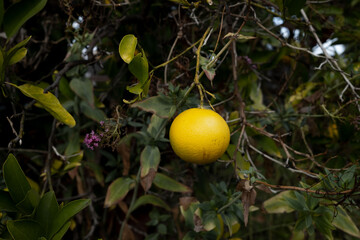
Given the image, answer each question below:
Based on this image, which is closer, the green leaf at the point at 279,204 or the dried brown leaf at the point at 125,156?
the green leaf at the point at 279,204

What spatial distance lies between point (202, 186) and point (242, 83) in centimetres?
54

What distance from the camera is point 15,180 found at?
0.78 meters

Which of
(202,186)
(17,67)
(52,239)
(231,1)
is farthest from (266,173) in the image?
(17,67)

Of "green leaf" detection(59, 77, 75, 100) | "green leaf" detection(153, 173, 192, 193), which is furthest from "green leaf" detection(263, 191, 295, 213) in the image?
"green leaf" detection(59, 77, 75, 100)

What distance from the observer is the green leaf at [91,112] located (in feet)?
4.08

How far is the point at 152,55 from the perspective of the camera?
1.50 metres

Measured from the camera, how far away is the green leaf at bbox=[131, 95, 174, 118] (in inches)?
36.3

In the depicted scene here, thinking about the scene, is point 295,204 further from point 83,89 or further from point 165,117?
point 83,89

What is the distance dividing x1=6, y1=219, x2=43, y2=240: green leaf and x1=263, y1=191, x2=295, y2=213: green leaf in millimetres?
692

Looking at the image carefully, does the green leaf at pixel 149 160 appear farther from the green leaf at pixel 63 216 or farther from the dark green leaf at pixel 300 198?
the dark green leaf at pixel 300 198

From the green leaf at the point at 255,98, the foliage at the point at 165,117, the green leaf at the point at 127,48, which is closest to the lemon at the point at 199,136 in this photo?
the foliage at the point at 165,117

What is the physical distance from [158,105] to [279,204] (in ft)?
1.72

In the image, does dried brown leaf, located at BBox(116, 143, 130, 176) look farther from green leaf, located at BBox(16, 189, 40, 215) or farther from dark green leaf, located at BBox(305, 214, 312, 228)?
dark green leaf, located at BBox(305, 214, 312, 228)

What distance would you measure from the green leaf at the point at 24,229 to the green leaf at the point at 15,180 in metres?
0.09
